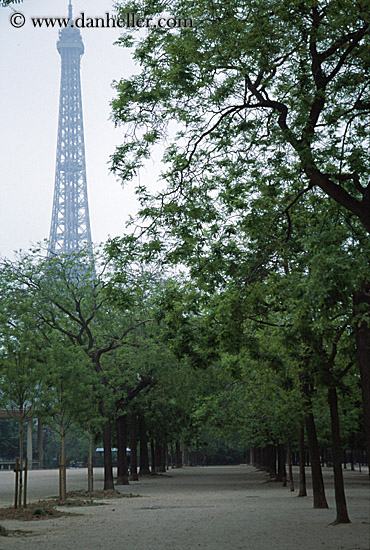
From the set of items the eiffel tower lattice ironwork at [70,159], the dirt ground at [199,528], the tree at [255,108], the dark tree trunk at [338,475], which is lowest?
the dirt ground at [199,528]

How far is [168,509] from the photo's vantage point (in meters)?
22.9

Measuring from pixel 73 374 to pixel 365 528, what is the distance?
40.3 feet

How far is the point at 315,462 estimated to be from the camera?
20328 mm

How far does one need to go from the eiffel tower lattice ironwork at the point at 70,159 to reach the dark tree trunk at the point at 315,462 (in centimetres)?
11788

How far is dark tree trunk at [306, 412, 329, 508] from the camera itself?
65.9 ft

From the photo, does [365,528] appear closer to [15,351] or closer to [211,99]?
[211,99]

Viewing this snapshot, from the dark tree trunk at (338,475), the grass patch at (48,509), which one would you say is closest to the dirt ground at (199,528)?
the dark tree trunk at (338,475)

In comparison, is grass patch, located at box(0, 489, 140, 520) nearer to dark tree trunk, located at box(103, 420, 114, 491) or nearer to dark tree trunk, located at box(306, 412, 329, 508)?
dark tree trunk, located at box(103, 420, 114, 491)

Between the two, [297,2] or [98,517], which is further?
[98,517]

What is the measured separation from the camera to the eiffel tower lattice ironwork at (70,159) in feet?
462

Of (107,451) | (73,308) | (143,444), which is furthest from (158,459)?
(73,308)

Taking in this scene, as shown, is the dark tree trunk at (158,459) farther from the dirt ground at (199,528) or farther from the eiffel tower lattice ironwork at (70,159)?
the eiffel tower lattice ironwork at (70,159)

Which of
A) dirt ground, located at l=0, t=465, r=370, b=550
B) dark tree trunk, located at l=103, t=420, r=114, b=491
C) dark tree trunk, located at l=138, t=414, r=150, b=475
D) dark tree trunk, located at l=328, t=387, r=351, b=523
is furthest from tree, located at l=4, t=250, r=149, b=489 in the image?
dark tree trunk, located at l=328, t=387, r=351, b=523

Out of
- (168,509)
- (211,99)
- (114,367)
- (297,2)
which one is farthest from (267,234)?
(114,367)
